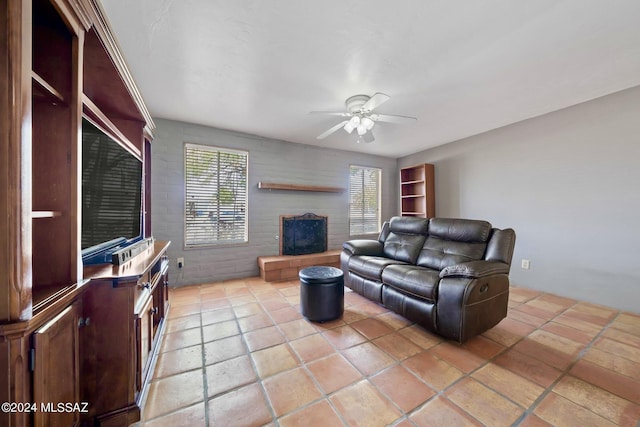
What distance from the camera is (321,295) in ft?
7.58

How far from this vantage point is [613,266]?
8.68 ft

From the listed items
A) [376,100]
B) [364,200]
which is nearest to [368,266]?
[376,100]

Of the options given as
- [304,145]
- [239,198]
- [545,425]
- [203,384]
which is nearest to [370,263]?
[545,425]

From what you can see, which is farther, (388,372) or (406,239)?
(406,239)

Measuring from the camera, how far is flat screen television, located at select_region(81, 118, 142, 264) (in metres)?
1.37

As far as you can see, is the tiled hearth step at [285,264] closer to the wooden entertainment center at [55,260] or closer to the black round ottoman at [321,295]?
the black round ottoman at [321,295]

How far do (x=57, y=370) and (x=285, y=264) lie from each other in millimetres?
2856

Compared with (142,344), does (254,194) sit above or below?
above

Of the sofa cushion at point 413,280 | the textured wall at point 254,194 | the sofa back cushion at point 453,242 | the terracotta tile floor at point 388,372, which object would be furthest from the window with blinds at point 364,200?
the terracotta tile floor at point 388,372

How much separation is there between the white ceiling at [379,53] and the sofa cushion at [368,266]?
6.17 feet

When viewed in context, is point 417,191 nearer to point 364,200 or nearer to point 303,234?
point 364,200

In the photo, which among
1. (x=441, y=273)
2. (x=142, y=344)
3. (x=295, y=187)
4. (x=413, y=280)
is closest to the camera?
(x=142, y=344)

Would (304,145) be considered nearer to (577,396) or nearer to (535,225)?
(535,225)

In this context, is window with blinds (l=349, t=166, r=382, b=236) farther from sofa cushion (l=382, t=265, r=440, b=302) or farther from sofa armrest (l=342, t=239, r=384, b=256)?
sofa cushion (l=382, t=265, r=440, b=302)
